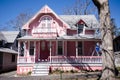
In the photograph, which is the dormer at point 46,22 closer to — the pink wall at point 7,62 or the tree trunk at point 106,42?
the pink wall at point 7,62

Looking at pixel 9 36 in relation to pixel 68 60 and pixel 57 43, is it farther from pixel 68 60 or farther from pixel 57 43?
pixel 68 60

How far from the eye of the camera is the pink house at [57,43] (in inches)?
871

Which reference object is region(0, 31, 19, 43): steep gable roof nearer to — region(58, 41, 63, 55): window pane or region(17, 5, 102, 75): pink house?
region(17, 5, 102, 75): pink house

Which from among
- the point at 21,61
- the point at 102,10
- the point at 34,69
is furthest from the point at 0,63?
the point at 102,10

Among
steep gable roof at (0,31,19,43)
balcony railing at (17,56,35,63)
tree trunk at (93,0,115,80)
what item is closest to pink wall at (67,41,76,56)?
balcony railing at (17,56,35,63)

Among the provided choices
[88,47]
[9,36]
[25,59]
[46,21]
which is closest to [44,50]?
[25,59]

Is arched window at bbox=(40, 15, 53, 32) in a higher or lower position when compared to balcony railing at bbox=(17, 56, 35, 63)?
higher

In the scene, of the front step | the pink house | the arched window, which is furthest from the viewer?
the arched window

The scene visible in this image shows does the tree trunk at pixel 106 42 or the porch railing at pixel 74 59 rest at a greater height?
the tree trunk at pixel 106 42

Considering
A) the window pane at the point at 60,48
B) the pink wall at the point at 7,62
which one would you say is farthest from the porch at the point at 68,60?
the pink wall at the point at 7,62

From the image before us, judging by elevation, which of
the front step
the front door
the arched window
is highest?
the arched window

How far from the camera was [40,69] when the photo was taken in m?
21.0

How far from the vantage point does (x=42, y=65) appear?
2173cm

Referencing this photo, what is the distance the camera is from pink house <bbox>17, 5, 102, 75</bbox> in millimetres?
22125
